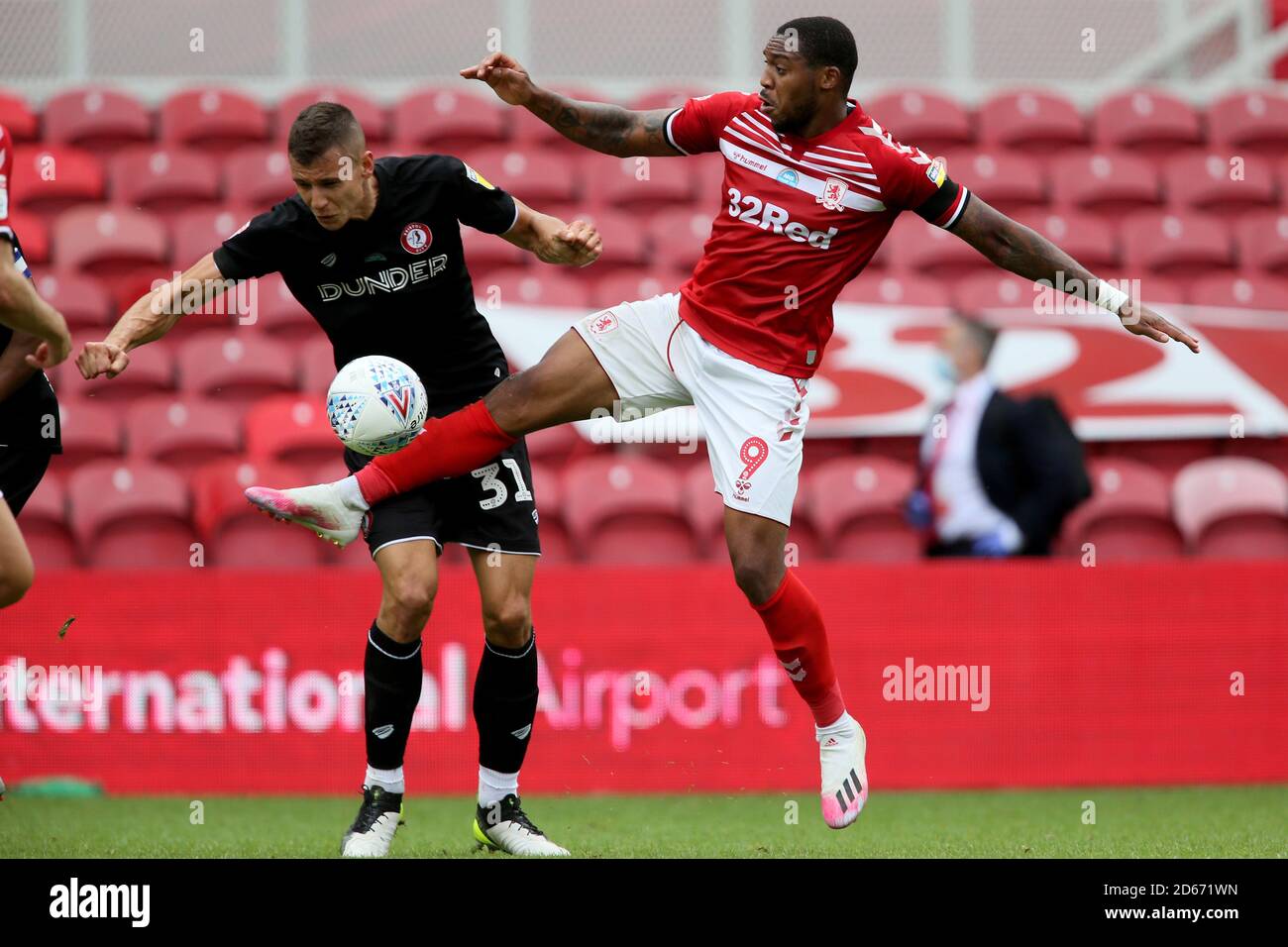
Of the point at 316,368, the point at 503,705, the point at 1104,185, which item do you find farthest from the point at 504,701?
the point at 1104,185

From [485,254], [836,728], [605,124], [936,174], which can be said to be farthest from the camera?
[485,254]

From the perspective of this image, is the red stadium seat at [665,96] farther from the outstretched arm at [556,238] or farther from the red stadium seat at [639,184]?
the outstretched arm at [556,238]

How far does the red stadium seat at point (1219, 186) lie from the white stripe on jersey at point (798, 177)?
24.3 ft

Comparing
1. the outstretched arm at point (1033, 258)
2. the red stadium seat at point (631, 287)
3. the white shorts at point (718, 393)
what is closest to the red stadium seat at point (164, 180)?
the red stadium seat at point (631, 287)

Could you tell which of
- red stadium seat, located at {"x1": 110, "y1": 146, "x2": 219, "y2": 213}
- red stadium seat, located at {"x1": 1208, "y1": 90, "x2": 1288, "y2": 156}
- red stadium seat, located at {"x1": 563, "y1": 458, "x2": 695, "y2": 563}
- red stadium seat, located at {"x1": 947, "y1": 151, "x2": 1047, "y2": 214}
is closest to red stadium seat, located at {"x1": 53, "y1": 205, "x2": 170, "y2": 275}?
red stadium seat, located at {"x1": 110, "y1": 146, "x2": 219, "y2": 213}

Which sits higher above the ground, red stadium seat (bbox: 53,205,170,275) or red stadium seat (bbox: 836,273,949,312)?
red stadium seat (bbox: 53,205,170,275)

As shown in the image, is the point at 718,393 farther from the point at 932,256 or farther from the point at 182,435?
the point at 932,256

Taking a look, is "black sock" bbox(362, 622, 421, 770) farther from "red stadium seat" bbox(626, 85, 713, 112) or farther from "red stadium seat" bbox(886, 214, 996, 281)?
"red stadium seat" bbox(626, 85, 713, 112)

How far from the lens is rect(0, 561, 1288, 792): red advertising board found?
7.81 meters

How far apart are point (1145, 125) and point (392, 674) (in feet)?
29.4

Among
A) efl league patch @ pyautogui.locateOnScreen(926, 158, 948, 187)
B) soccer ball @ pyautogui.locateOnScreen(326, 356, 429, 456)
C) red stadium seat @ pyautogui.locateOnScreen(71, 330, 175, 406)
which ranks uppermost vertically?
efl league patch @ pyautogui.locateOnScreen(926, 158, 948, 187)

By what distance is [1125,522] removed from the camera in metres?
9.30

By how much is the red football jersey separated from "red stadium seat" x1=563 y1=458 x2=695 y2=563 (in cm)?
359

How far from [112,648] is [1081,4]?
8.75 meters
